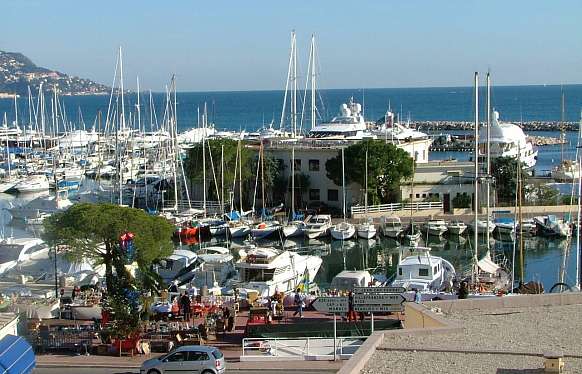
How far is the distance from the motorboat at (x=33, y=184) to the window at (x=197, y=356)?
2472 inches

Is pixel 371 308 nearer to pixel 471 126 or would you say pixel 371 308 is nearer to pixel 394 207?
pixel 394 207

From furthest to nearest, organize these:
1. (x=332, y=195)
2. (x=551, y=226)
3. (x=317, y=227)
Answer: (x=332, y=195), (x=317, y=227), (x=551, y=226)

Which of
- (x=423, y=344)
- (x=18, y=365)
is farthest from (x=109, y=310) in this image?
(x=423, y=344)

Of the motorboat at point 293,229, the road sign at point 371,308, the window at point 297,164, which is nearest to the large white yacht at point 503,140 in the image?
the window at point 297,164

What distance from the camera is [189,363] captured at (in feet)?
69.9

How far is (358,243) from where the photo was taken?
184 ft

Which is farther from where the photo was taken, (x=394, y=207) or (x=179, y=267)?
(x=394, y=207)

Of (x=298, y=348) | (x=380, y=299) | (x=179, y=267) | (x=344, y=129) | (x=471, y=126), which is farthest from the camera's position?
(x=471, y=126)

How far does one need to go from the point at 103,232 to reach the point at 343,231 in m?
27.2

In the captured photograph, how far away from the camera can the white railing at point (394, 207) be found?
61.6 meters

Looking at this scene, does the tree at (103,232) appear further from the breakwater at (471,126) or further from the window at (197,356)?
the breakwater at (471,126)

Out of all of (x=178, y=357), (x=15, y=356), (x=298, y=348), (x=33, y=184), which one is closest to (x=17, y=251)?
(x=298, y=348)

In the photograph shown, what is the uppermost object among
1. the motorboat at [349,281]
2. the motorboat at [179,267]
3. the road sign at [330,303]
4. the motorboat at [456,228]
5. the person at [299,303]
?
the road sign at [330,303]

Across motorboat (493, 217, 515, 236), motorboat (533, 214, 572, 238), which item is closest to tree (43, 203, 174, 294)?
motorboat (493, 217, 515, 236)
